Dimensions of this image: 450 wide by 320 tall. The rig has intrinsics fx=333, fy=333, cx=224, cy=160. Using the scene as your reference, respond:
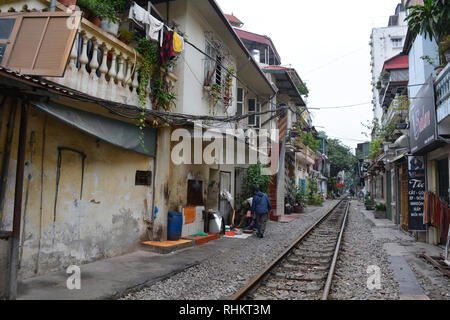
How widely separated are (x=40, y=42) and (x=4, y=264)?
3.42 m

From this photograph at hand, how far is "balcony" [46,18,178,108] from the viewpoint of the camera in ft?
20.2

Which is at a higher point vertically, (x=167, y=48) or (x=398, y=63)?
A: (x=398, y=63)

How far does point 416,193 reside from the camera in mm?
11617

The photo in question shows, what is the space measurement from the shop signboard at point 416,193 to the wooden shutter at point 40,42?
443 inches

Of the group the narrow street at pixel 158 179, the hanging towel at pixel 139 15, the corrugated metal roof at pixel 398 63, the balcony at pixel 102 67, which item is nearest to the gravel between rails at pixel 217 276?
Result: the narrow street at pixel 158 179

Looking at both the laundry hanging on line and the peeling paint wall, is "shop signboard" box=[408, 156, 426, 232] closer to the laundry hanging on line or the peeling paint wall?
the laundry hanging on line

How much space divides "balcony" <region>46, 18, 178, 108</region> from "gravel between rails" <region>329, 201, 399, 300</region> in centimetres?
577

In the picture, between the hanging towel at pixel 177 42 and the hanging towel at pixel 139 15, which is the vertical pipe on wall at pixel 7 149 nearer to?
the hanging towel at pixel 139 15

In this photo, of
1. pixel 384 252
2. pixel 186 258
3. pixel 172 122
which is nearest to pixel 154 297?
pixel 186 258

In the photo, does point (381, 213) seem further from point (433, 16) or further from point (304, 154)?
point (433, 16)

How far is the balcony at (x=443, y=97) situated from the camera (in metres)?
8.20

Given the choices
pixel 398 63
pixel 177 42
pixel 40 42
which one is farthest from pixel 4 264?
pixel 398 63

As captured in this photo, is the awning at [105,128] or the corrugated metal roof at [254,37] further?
the corrugated metal roof at [254,37]

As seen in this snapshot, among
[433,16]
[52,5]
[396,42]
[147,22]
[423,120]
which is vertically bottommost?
[423,120]
